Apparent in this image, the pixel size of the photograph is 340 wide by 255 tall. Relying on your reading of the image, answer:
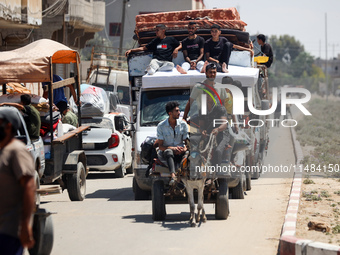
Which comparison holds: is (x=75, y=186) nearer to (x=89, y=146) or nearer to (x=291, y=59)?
(x=89, y=146)

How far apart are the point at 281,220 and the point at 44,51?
538 cm

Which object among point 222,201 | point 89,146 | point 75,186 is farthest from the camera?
point 89,146

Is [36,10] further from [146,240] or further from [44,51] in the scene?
[146,240]

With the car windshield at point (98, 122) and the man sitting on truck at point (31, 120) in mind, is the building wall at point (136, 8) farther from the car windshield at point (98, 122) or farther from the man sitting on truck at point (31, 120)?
the man sitting on truck at point (31, 120)

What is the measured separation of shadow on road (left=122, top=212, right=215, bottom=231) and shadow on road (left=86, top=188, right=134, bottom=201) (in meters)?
2.63

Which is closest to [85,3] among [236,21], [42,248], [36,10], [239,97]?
[36,10]

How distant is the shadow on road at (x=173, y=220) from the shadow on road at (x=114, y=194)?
2.63 metres

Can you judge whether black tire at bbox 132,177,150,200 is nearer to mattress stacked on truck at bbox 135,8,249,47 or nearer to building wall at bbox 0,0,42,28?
mattress stacked on truck at bbox 135,8,249,47

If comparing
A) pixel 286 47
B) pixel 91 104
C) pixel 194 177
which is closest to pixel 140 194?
pixel 194 177

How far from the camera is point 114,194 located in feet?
50.9

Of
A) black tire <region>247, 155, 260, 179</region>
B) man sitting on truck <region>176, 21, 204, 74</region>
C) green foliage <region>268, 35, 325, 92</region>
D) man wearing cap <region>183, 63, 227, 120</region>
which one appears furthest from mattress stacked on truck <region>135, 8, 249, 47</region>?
green foliage <region>268, 35, 325, 92</region>

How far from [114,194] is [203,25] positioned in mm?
4057

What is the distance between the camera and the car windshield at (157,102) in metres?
14.1

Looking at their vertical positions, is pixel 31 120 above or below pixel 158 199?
above
